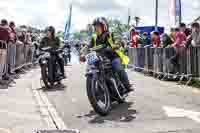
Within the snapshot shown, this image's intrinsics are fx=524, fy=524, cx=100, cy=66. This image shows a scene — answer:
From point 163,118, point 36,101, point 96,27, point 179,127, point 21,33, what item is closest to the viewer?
point 179,127

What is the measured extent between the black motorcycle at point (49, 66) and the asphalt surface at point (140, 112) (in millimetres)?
708

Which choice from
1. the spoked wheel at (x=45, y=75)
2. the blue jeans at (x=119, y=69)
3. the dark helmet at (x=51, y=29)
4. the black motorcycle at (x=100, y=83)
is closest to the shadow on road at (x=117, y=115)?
the black motorcycle at (x=100, y=83)

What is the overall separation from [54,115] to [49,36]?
6.00 m

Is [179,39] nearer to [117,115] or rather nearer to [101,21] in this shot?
[101,21]

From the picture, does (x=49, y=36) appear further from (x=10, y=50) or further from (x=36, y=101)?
(x=36, y=101)

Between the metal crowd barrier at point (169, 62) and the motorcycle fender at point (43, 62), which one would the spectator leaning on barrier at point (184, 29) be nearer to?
the metal crowd barrier at point (169, 62)

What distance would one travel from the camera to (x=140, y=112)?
1030cm

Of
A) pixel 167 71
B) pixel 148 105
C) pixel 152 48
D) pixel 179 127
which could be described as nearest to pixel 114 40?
pixel 148 105

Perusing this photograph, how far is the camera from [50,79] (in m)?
15.2

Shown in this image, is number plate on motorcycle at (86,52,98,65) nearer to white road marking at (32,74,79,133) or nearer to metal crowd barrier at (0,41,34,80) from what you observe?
white road marking at (32,74,79,133)

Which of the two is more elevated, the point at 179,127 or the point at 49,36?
the point at 49,36

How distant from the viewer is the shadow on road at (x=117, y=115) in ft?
31.1

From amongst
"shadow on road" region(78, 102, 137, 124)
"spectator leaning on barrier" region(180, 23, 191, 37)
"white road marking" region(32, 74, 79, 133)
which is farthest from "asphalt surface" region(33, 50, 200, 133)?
"spectator leaning on barrier" region(180, 23, 191, 37)

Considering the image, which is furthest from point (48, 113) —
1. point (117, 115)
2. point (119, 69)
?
point (119, 69)
